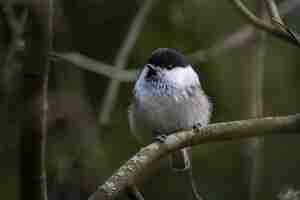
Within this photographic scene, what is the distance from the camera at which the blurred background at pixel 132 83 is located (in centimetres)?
420

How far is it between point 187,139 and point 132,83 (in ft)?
7.27

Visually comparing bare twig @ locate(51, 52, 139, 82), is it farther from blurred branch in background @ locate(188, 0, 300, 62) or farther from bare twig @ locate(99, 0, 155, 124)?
blurred branch in background @ locate(188, 0, 300, 62)

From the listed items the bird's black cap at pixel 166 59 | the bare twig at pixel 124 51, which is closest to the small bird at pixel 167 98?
the bird's black cap at pixel 166 59

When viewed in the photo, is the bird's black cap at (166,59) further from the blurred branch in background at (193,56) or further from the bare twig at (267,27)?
the bare twig at (267,27)

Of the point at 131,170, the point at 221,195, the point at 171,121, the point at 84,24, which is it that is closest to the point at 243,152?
the point at 221,195

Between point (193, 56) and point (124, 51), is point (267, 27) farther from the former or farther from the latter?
point (124, 51)

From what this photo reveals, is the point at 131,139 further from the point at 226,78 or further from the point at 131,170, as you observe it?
the point at 131,170

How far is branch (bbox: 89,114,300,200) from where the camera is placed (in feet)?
8.02

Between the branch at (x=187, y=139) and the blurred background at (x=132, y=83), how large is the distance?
1.18 metres

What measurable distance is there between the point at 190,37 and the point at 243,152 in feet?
3.53

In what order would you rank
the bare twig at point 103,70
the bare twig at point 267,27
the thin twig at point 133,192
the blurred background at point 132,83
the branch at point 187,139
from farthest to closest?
the blurred background at point 132,83
the bare twig at point 103,70
the bare twig at point 267,27
the thin twig at point 133,192
the branch at point 187,139

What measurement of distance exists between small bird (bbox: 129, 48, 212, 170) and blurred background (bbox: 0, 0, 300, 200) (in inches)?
22.0

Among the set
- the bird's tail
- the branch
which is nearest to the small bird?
the bird's tail

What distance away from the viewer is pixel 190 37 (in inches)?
207
